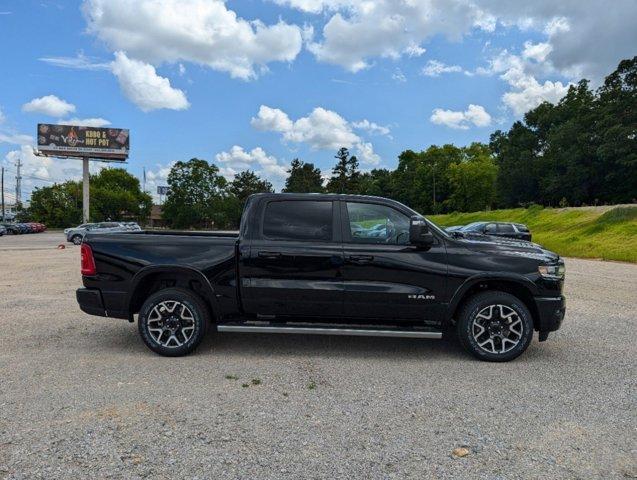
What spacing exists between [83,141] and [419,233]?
7235cm

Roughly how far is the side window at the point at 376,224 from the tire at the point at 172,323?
1.96m

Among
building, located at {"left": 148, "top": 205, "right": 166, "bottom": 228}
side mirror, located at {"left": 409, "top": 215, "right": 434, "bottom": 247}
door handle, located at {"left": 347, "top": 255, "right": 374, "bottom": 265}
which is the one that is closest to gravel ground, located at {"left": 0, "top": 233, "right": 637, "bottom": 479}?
door handle, located at {"left": 347, "top": 255, "right": 374, "bottom": 265}

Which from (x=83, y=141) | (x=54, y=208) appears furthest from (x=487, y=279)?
(x=54, y=208)

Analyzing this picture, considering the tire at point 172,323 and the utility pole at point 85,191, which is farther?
the utility pole at point 85,191

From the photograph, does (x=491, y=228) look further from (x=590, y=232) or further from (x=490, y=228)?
(x=590, y=232)

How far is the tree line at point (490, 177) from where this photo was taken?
186 feet

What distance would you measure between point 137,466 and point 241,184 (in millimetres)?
105183

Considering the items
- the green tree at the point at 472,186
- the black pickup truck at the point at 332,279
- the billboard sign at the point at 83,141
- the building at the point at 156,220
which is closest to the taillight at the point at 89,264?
the black pickup truck at the point at 332,279

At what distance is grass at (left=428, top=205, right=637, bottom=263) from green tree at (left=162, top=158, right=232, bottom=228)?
5313 centimetres

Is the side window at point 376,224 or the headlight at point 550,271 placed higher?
the side window at point 376,224

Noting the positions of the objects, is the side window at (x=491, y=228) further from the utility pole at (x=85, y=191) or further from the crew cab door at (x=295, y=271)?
the utility pole at (x=85, y=191)

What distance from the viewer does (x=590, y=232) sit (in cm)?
2820

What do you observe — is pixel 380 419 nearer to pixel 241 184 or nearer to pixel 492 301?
pixel 492 301

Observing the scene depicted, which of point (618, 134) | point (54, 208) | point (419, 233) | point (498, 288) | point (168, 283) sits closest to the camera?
point (419, 233)
